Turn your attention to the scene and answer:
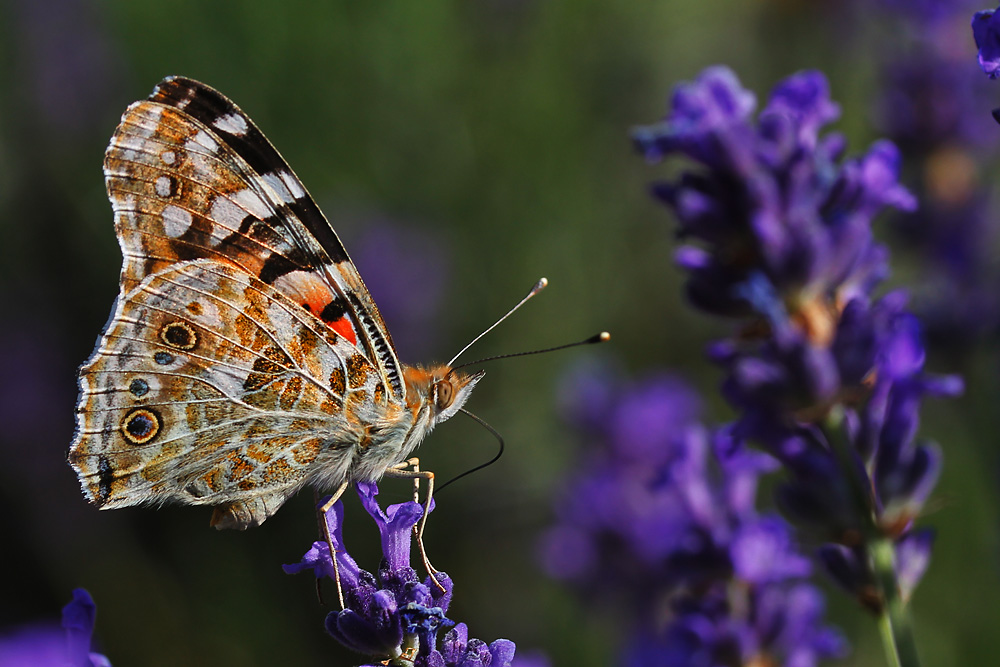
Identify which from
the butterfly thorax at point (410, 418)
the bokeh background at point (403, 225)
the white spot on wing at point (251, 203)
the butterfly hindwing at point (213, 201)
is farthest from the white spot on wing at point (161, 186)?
the bokeh background at point (403, 225)

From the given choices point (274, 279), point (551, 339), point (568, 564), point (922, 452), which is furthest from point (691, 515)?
point (551, 339)

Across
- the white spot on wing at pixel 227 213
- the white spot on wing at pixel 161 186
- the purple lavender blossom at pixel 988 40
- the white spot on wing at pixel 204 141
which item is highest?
the purple lavender blossom at pixel 988 40

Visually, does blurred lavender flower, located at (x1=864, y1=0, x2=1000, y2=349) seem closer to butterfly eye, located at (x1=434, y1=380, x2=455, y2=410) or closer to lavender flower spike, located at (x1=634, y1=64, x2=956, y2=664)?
lavender flower spike, located at (x1=634, y1=64, x2=956, y2=664)

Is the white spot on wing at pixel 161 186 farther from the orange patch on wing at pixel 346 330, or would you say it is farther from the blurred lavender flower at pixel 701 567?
the blurred lavender flower at pixel 701 567

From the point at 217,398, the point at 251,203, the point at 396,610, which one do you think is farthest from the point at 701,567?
the point at 251,203

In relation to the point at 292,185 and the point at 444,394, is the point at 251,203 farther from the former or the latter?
the point at 444,394

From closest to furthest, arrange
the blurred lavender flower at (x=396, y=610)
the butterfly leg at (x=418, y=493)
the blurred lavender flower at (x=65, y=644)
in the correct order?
1. the blurred lavender flower at (x=65, y=644)
2. the blurred lavender flower at (x=396, y=610)
3. the butterfly leg at (x=418, y=493)
